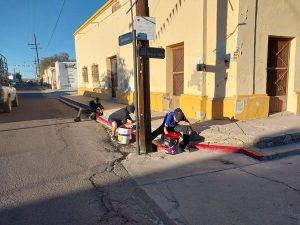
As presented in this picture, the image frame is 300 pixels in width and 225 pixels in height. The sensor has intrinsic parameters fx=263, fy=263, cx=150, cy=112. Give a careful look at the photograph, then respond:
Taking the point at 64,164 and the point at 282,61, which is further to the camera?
the point at 282,61

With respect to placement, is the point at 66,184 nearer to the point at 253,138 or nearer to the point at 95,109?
the point at 253,138

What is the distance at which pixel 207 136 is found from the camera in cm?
644

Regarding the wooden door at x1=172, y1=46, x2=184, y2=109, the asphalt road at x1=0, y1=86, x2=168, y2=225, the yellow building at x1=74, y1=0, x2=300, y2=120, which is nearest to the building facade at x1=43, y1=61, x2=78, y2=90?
the wooden door at x1=172, y1=46, x2=184, y2=109

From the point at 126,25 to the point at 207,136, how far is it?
895cm

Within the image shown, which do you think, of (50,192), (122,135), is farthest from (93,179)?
(122,135)

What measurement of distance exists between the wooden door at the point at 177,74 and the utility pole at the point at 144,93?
159 inches

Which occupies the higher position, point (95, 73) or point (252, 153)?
point (95, 73)

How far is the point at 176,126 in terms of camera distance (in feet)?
20.4

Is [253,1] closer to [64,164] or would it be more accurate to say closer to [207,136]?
[207,136]

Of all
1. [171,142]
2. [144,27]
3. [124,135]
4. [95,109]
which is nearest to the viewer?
[144,27]

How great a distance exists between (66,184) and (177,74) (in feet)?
21.5

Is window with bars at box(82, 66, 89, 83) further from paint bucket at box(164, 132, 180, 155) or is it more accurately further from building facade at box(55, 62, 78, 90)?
building facade at box(55, 62, 78, 90)

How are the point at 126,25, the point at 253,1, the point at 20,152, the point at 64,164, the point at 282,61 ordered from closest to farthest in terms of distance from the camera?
the point at 64,164 < the point at 20,152 < the point at 253,1 < the point at 282,61 < the point at 126,25

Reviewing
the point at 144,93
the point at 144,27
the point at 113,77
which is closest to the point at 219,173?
the point at 144,93
